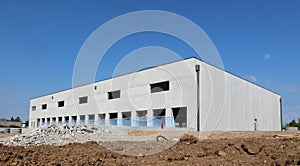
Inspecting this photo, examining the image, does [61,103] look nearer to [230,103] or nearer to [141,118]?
[141,118]

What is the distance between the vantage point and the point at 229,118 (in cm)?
2861

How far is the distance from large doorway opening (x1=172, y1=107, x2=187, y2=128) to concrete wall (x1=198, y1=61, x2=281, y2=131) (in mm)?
1588

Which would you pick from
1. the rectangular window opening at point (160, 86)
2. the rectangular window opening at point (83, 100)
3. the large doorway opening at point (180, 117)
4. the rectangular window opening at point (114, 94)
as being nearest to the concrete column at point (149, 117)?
the rectangular window opening at point (160, 86)

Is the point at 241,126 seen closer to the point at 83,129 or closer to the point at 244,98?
the point at 244,98

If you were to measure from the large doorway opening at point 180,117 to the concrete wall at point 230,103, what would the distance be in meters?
1.59

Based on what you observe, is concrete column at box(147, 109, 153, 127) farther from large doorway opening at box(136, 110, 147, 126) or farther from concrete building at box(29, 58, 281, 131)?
large doorway opening at box(136, 110, 147, 126)

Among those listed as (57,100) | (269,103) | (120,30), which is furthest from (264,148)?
(57,100)

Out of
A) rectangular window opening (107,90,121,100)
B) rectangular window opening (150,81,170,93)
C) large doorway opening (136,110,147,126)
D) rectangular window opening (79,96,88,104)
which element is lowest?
large doorway opening (136,110,147,126)

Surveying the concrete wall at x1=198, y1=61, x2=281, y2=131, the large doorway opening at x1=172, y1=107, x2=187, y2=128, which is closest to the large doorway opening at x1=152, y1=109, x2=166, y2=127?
the large doorway opening at x1=172, y1=107, x2=187, y2=128

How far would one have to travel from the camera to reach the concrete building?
86.5 feet

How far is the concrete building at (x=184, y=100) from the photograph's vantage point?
26.4 meters

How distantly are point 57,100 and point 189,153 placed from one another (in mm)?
44345

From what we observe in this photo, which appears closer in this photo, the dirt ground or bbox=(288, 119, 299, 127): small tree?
the dirt ground

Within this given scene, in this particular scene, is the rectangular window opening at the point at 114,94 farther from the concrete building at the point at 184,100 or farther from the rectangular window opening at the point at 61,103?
the rectangular window opening at the point at 61,103
